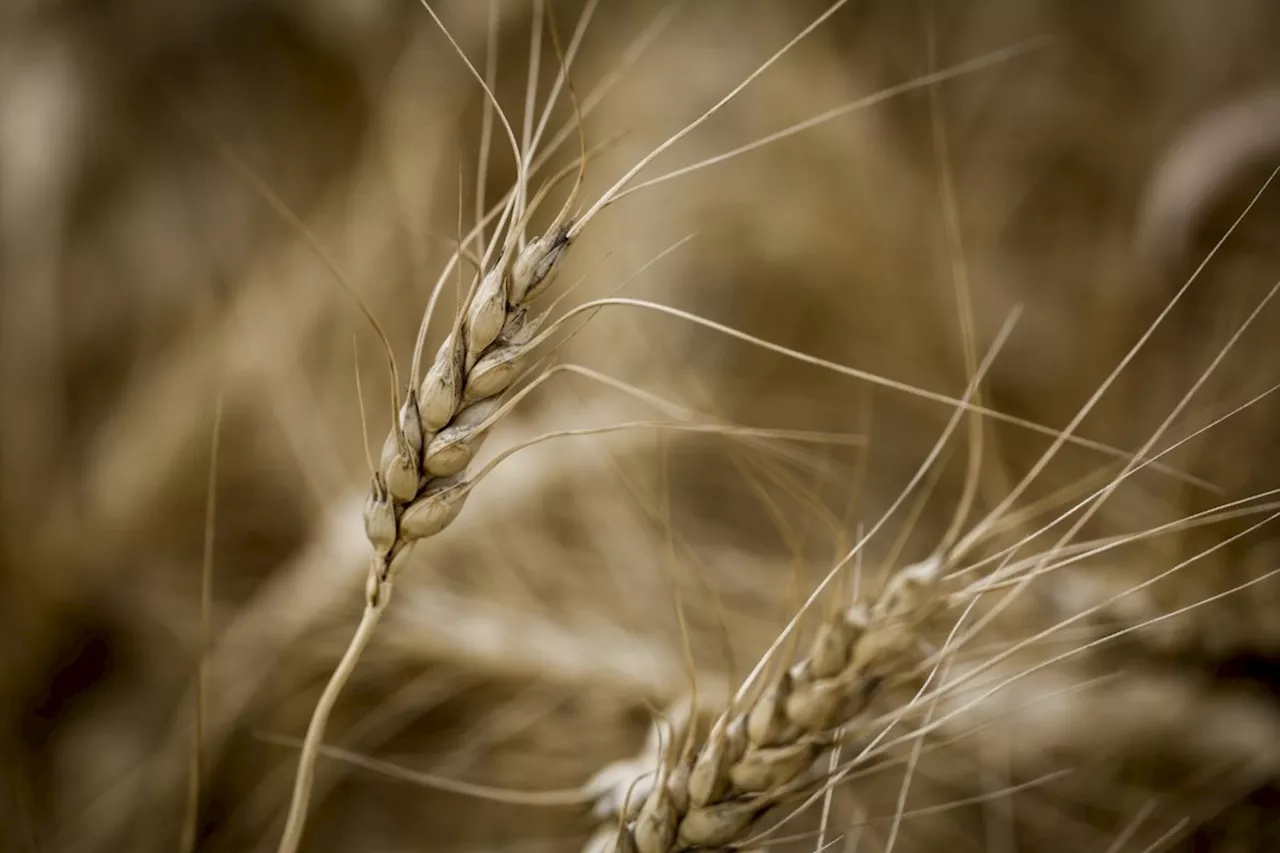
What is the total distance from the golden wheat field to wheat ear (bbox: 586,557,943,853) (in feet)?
0.29

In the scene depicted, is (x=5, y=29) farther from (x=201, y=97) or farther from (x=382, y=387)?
(x=382, y=387)

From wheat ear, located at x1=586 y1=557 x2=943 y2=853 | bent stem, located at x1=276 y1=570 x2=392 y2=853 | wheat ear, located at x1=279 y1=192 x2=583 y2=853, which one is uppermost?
wheat ear, located at x1=279 y1=192 x2=583 y2=853

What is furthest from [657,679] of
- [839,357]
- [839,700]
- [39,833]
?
[39,833]

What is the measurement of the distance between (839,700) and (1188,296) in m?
0.54

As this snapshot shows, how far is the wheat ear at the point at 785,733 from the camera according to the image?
325mm

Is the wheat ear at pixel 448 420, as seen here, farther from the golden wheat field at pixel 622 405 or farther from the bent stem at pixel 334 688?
the golden wheat field at pixel 622 405

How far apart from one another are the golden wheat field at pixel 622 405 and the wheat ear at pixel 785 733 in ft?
0.29

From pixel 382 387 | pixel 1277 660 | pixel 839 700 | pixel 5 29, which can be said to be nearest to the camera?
pixel 839 700

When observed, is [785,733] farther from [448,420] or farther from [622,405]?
[622,405]

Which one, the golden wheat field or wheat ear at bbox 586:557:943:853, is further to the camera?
the golden wheat field

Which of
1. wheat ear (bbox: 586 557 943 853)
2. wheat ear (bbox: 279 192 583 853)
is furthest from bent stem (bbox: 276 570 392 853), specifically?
wheat ear (bbox: 586 557 943 853)

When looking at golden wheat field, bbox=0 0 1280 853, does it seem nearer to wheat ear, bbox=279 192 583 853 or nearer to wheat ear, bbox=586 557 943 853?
wheat ear, bbox=586 557 943 853

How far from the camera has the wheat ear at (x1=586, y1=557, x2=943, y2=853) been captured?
1.07 ft

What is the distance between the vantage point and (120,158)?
816mm
